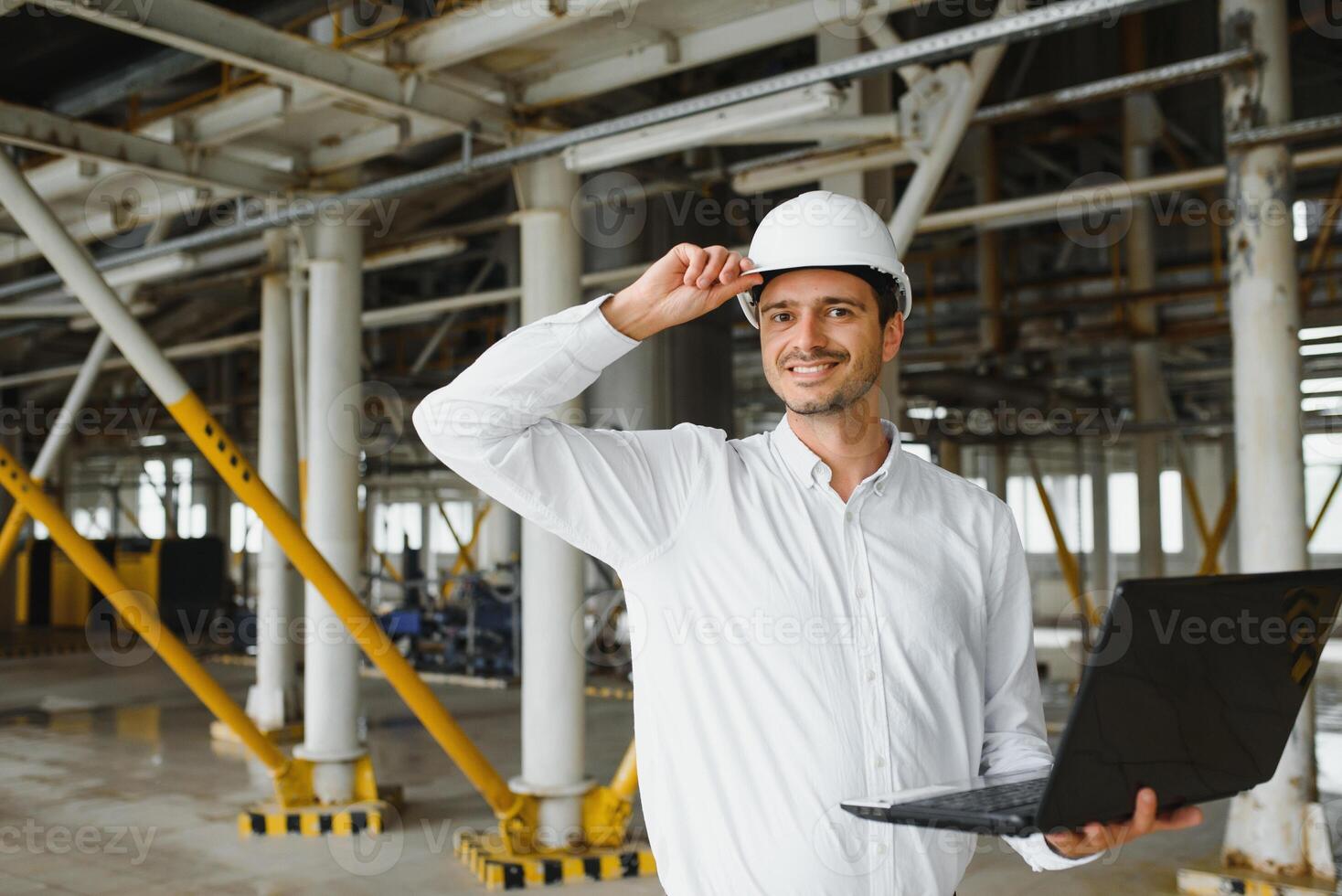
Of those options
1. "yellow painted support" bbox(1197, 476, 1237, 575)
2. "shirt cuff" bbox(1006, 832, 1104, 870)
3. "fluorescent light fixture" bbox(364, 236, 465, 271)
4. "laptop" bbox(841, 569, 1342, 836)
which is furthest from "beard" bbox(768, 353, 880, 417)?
"yellow painted support" bbox(1197, 476, 1237, 575)

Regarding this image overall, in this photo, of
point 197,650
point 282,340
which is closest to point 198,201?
point 282,340

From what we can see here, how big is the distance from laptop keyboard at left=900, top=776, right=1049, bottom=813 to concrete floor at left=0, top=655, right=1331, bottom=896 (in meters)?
4.80

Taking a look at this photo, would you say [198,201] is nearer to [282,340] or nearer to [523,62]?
[282,340]

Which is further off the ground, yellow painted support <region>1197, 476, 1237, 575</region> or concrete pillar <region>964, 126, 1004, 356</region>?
concrete pillar <region>964, 126, 1004, 356</region>

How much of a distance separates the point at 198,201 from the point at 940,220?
5.40 meters

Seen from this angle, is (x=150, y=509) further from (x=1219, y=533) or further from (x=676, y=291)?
(x=676, y=291)

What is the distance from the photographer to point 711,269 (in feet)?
6.91

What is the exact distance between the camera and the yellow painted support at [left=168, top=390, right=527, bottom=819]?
20.3 feet

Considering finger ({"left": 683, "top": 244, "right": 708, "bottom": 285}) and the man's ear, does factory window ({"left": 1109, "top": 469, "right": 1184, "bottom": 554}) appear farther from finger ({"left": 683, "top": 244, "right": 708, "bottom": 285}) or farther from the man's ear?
finger ({"left": 683, "top": 244, "right": 708, "bottom": 285})

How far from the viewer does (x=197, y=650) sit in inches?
758

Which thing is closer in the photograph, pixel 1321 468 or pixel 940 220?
pixel 940 220

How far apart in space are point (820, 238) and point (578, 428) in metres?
0.60

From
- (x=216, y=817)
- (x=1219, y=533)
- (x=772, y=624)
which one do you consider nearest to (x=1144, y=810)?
(x=772, y=624)

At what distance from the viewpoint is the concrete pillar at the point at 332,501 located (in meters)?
7.84
